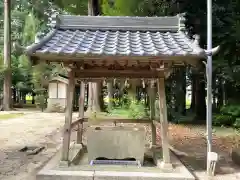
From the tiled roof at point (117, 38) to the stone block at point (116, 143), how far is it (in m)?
1.77

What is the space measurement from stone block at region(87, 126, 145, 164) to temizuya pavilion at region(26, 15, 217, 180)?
0.61 metres

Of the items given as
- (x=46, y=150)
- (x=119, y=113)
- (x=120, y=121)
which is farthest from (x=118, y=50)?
(x=119, y=113)

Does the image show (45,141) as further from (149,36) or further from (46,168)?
(149,36)

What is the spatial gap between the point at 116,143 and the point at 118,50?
6.70 feet

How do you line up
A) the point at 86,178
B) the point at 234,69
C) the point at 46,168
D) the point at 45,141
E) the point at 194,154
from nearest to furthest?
the point at 86,178, the point at 46,168, the point at 194,154, the point at 45,141, the point at 234,69

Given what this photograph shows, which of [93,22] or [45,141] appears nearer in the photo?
[93,22]

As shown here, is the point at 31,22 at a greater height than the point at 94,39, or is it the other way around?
the point at 31,22

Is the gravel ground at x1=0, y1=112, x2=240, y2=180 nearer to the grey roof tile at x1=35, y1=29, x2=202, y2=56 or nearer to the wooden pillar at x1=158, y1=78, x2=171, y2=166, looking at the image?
the wooden pillar at x1=158, y1=78, x2=171, y2=166

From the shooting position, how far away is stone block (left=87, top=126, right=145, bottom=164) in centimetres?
652

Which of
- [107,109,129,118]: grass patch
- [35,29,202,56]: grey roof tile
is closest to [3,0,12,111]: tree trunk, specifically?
[107,109,129,118]: grass patch

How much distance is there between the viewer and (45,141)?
10.2 m

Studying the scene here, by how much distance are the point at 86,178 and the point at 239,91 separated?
1207cm

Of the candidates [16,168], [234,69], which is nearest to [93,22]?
[16,168]

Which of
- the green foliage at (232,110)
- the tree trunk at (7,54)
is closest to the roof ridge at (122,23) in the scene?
the green foliage at (232,110)
